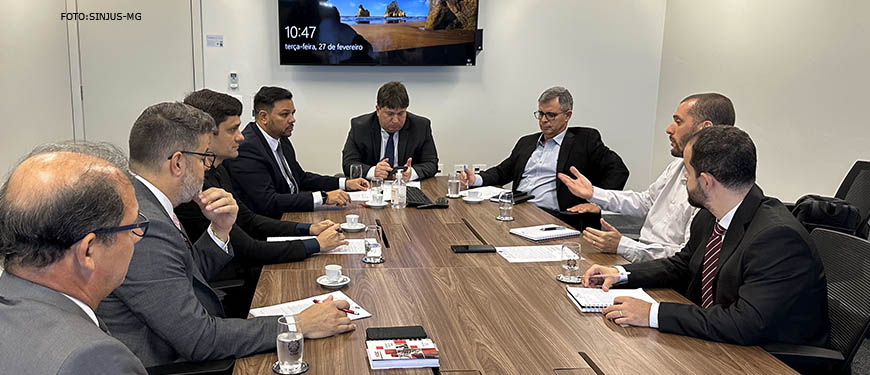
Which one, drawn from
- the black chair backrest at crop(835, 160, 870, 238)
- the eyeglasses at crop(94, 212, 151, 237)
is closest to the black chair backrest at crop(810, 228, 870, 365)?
the black chair backrest at crop(835, 160, 870, 238)

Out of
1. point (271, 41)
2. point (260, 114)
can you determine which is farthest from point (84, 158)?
point (271, 41)

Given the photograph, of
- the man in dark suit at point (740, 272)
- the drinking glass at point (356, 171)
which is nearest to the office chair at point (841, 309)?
the man in dark suit at point (740, 272)

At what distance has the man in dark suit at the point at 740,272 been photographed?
6.93ft

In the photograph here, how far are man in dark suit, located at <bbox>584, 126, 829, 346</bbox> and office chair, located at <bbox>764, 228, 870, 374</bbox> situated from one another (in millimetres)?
103

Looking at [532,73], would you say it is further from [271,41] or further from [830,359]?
[830,359]

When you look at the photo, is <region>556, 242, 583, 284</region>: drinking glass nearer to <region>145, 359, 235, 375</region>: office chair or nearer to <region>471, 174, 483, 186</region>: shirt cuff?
<region>145, 359, 235, 375</region>: office chair

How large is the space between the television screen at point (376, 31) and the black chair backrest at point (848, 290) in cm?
431

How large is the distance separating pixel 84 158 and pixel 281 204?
265 cm

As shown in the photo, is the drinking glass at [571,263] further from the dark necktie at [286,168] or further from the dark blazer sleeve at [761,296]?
the dark necktie at [286,168]

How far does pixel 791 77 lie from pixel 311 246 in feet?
12.9

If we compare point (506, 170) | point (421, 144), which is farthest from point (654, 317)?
point (421, 144)

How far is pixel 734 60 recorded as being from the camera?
18.4ft

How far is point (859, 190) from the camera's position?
3994mm

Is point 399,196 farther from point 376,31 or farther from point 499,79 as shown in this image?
point 499,79
